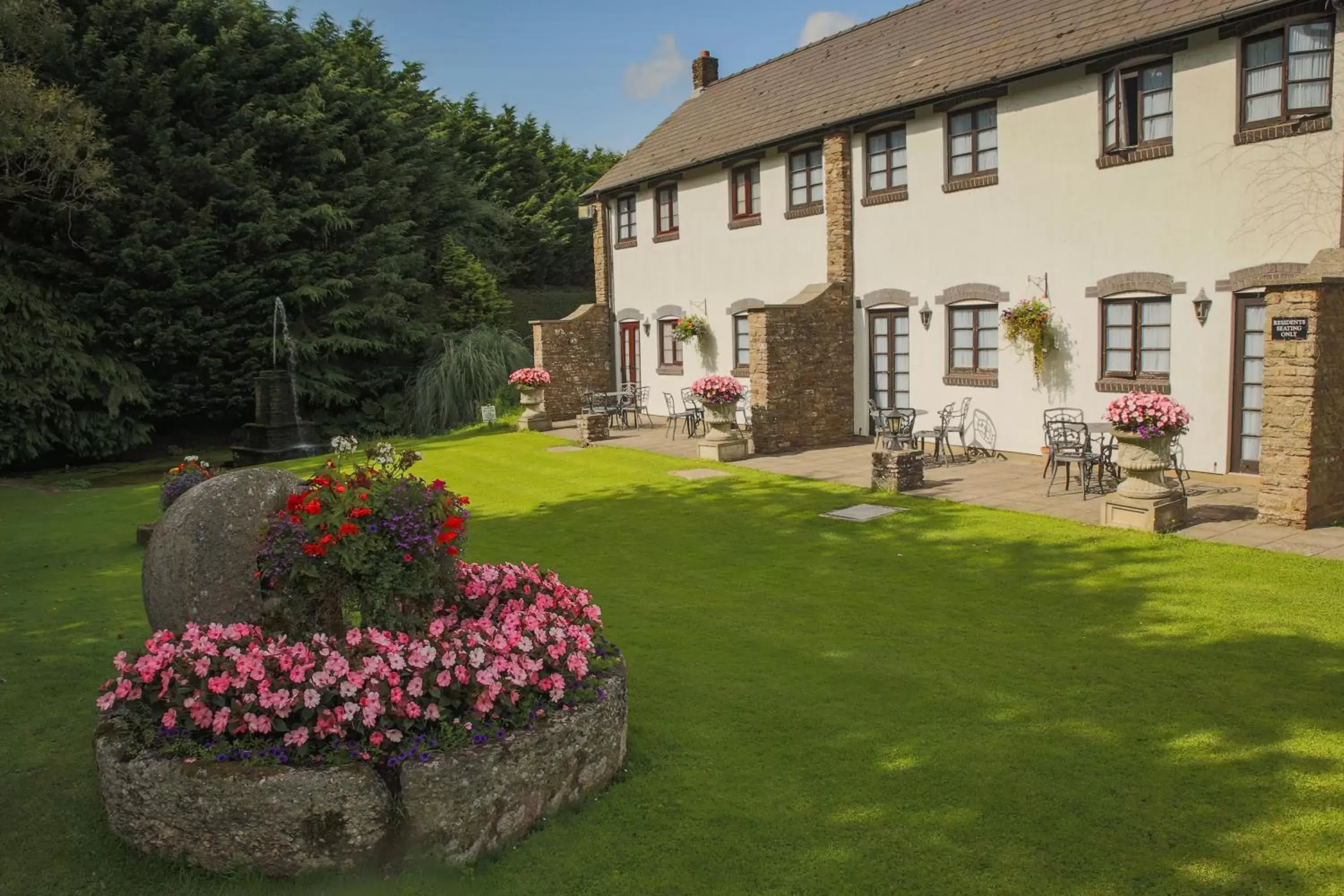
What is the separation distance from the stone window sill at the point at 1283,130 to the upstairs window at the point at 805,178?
800cm

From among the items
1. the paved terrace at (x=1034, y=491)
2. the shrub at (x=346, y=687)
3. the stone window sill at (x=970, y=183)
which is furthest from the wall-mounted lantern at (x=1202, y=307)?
the shrub at (x=346, y=687)

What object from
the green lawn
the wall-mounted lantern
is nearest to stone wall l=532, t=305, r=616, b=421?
the green lawn

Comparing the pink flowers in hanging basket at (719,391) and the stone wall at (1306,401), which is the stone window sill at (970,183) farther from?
the stone wall at (1306,401)

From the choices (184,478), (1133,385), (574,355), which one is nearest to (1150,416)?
(1133,385)

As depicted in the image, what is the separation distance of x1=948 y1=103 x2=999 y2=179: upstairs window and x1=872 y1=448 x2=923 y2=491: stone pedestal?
565cm

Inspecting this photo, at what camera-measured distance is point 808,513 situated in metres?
12.4

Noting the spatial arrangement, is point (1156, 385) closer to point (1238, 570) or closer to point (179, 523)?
point (1238, 570)

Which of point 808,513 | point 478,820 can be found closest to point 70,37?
point 808,513

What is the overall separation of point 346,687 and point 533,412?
61.7 feet

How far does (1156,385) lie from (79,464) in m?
23.5

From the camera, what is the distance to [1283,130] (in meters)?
12.1

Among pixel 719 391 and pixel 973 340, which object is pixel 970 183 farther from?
pixel 719 391

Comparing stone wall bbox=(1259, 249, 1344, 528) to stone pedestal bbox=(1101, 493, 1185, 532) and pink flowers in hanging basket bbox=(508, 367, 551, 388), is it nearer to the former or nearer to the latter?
stone pedestal bbox=(1101, 493, 1185, 532)

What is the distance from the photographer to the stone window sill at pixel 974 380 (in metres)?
16.2
